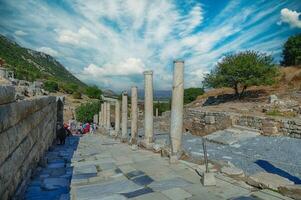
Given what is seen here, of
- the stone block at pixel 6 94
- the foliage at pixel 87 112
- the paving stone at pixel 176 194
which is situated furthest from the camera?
the foliage at pixel 87 112

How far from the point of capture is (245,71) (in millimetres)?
31391

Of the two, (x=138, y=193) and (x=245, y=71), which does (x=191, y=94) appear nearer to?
(x=245, y=71)

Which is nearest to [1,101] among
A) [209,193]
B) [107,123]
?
[209,193]

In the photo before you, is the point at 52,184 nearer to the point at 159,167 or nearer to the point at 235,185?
the point at 159,167

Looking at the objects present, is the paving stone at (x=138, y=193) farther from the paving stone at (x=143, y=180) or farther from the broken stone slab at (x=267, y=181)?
Result: the broken stone slab at (x=267, y=181)

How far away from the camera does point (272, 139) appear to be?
637 inches

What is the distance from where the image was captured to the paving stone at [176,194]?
5566mm

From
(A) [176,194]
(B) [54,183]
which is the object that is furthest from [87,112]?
(A) [176,194]

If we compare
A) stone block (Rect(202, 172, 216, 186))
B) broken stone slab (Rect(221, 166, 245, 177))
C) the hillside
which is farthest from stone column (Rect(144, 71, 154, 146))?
the hillside

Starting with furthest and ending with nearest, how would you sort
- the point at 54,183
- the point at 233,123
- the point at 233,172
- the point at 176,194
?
1. the point at 233,123
2. the point at 54,183
3. the point at 233,172
4. the point at 176,194

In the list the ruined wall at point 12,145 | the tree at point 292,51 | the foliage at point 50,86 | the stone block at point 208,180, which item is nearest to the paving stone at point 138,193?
the stone block at point 208,180

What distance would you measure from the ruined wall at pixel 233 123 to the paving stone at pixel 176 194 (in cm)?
1234

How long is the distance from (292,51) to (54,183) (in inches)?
→ 1714

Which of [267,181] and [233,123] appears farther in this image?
[233,123]
